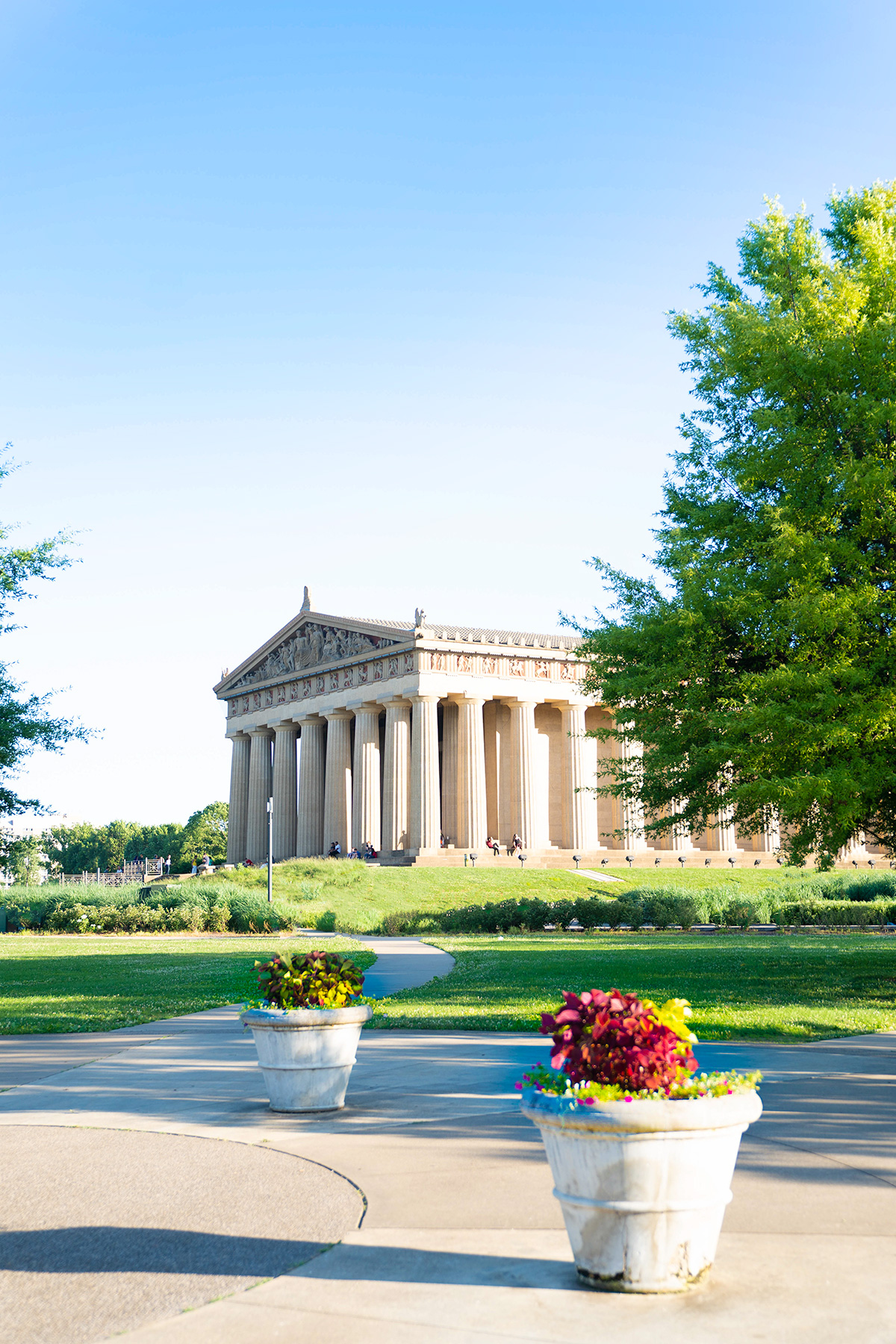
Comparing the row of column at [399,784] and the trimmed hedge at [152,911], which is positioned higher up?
the row of column at [399,784]

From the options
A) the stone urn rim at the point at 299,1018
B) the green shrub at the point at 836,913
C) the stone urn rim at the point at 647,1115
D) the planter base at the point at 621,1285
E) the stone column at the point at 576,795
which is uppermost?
the stone column at the point at 576,795

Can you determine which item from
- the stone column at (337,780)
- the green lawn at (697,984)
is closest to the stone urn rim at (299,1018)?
the green lawn at (697,984)

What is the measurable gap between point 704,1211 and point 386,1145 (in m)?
3.77

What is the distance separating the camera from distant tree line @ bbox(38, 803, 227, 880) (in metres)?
144

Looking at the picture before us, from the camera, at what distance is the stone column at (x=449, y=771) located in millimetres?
76625

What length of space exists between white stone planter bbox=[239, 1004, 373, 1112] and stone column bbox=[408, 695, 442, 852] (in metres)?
61.2

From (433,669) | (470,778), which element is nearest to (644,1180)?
(470,778)

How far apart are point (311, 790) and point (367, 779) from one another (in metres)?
9.66

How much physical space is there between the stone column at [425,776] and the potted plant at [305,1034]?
61.1 m

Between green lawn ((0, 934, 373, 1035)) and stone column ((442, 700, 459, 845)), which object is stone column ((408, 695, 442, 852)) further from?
green lawn ((0, 934, 373, 1035))

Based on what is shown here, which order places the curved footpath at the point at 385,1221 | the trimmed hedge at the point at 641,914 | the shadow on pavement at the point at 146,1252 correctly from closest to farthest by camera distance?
the curved footpath at the point at 385,1221 → the shadow on pavement at the point at 146,1252 → the trimmed hedge at the point at 641,914

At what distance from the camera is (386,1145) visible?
8.52 meters

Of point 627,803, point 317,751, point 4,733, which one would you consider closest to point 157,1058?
point 4,733

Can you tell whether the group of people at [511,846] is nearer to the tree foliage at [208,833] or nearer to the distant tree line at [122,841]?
the tree foliage at [208,833]
